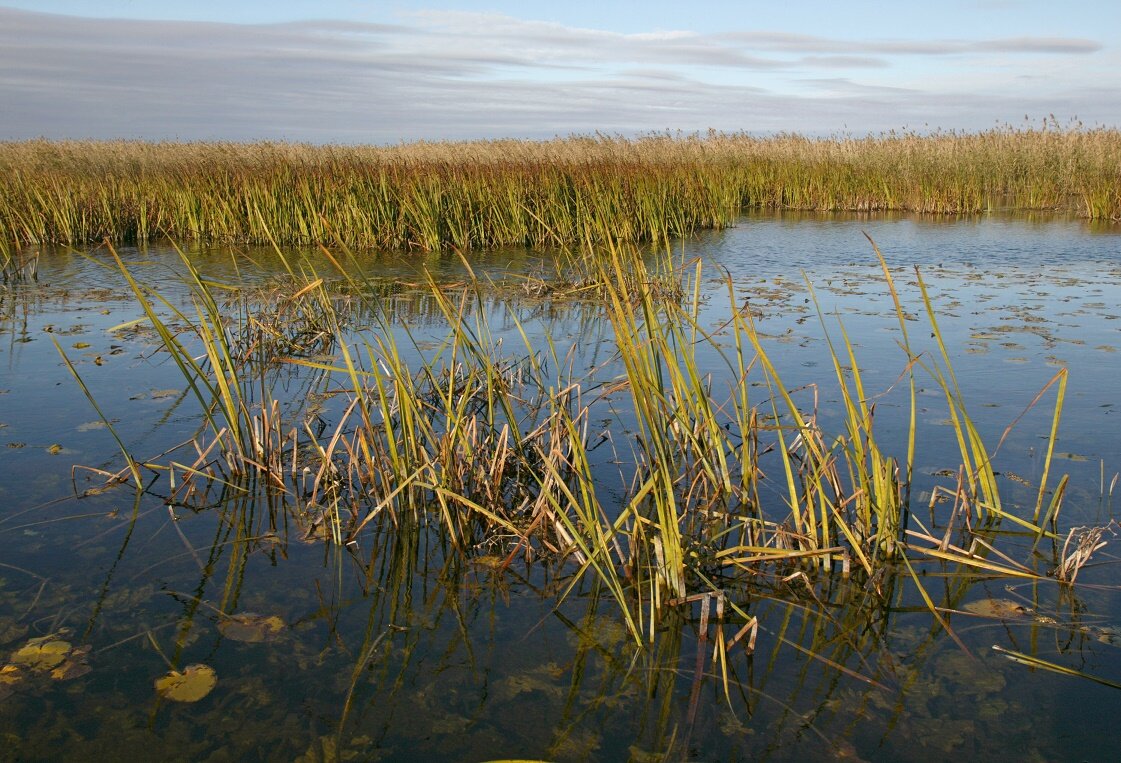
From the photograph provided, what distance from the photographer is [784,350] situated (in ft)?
17.9

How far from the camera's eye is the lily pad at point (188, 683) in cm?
202

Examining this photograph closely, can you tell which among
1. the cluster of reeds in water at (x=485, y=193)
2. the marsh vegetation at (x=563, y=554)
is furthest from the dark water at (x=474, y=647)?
the cluster of reeds in water at (x=485, y=193)

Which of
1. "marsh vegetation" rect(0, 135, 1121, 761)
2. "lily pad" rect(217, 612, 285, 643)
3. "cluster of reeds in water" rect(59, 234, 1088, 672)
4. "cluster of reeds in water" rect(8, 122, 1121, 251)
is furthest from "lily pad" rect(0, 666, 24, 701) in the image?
"cluster of reeds in water" rect(8, 122, 1121, 251)

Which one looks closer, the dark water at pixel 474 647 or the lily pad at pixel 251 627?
the dark water at pixel 474 647

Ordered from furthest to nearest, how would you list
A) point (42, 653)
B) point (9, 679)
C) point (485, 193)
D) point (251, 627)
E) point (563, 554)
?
point (485, 193) < point (563, 554) < point (251, 627) < point (42, 653) < point (9, 679)

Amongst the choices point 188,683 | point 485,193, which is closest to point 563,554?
point 188,683

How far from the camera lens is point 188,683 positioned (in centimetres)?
207

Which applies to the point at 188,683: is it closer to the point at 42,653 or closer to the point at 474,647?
the point at 42,653

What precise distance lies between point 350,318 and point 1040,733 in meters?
5.45

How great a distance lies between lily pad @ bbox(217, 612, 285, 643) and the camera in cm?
228

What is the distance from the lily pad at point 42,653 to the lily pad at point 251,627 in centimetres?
38

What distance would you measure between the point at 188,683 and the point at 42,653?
44cm

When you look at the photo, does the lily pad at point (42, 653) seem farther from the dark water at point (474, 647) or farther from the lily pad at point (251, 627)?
the lily pad at point (251, 627)

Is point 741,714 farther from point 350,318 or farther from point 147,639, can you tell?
point 350,318
